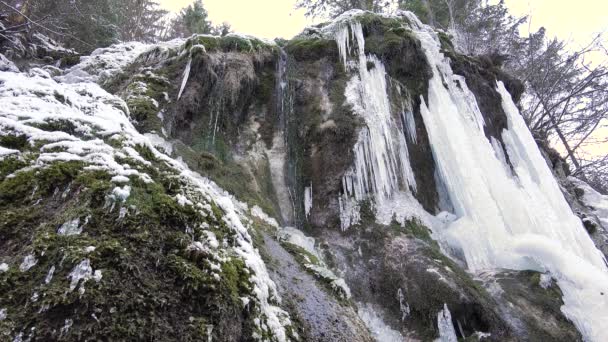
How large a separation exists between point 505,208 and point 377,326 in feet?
13.6

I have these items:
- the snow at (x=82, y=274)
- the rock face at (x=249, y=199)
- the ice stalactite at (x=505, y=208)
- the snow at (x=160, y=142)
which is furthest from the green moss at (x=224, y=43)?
the snow at (x=82, y=274)

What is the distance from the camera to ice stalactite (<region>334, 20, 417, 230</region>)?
787 cm

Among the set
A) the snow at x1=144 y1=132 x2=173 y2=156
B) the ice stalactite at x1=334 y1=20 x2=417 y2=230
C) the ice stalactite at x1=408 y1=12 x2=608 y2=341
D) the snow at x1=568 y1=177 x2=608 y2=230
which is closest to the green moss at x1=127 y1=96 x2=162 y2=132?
the snow at x1=144 y1=132 x2=173 y2=156

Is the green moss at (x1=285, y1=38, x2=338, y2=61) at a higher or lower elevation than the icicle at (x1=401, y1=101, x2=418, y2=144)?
higher

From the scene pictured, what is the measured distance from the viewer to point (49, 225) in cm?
247

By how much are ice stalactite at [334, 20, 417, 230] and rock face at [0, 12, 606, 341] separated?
0.04 m

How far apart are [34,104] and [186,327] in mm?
2799

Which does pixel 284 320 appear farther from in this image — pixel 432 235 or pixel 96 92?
pixel 432 235

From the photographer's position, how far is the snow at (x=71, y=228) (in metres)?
2.42

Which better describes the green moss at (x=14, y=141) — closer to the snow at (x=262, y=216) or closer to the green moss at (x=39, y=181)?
the green moss at (x=39, y=181)

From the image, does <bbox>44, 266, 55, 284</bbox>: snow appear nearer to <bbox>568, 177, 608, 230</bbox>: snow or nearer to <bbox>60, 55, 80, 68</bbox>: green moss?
<bbox>60, 55, 80, 68</bbox>: green moss

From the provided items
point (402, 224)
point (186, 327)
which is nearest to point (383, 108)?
point (402, 224)

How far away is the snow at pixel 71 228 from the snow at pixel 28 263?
0.22 m

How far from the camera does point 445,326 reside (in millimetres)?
5641
